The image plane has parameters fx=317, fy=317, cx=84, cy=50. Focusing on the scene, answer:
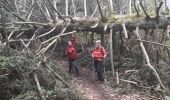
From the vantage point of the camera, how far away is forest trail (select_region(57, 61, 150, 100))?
1073 centimetres

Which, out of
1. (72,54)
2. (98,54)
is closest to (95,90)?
(98,54)

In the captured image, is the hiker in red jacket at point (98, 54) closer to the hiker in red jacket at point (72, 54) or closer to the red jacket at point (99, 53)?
the red jacket at point (99, 53)

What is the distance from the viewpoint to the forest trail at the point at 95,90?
10734mm

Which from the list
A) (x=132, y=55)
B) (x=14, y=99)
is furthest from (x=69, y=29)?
(x=14, y=99)

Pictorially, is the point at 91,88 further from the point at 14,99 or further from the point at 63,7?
the point at 63,7

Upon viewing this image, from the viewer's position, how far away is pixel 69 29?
15414 millimetres

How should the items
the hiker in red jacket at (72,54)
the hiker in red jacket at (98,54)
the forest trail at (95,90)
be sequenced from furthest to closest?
the hiker in red jacket at (72,54) < the hiker in red jacket at (98,54) < the forest trail at (95,90)

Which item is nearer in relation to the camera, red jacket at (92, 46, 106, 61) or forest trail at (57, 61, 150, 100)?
forest trail at (57, 61, 150, 100)

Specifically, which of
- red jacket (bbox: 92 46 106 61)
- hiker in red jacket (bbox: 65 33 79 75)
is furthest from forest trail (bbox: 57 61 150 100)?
red jacket (bbox: 92 46 106 61)

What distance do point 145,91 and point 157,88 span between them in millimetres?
467

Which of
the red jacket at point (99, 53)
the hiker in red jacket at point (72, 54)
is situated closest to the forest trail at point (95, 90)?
the hiker in red jacket at point (72, 54)

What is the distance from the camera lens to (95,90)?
11680 millimetres

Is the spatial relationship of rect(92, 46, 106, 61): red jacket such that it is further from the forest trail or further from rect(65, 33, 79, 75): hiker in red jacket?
rect(65, 33, 79, 75): hiker in red jacket

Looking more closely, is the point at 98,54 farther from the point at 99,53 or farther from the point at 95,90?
the point at 95,90
